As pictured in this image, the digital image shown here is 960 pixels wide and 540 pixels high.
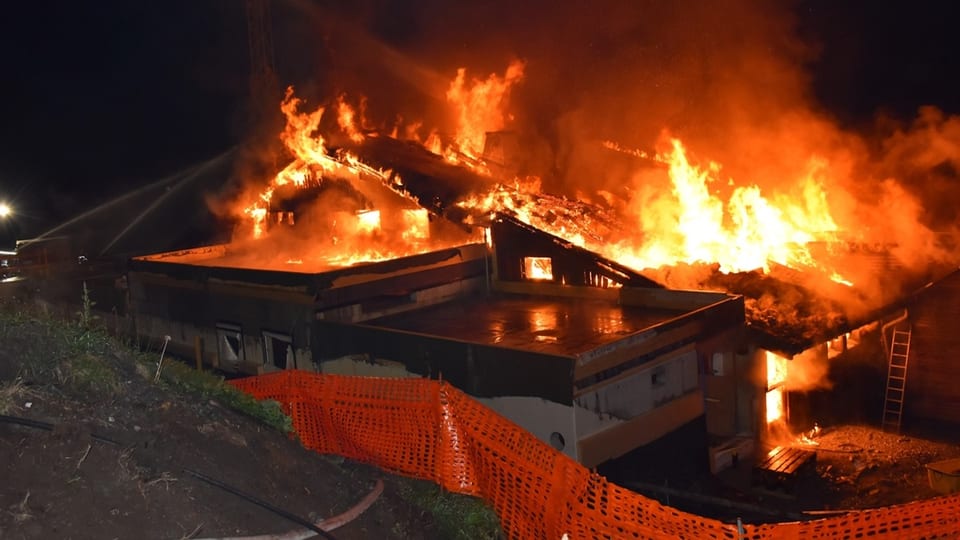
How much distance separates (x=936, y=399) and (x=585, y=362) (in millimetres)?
10664

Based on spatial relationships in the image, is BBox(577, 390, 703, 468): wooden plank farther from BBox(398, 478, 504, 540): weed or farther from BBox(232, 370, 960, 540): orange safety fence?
BBox(398, 478, 504, 540): weed

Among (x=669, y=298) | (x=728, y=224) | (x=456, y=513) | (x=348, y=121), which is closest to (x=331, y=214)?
(x=348, y=121)

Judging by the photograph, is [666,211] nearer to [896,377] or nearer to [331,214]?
[896,377]

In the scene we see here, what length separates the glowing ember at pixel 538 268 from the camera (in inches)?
736

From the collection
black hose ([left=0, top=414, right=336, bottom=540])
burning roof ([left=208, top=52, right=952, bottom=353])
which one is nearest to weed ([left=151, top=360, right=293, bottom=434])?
black hose ([left=0, top=414, right=336, bottom=540])

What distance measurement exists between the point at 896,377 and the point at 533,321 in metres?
9.00

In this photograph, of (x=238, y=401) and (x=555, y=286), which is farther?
(x=555, y=286)

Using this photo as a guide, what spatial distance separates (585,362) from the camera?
11.9 m

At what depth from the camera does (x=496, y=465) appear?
255 inches

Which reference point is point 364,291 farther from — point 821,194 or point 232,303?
point 821,194

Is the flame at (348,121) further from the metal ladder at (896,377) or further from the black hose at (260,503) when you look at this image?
the black hose at (260,503)

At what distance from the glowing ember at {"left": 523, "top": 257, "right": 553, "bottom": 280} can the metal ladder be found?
813 cm

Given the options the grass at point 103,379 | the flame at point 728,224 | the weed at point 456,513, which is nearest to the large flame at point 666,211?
the flame at point 728,224

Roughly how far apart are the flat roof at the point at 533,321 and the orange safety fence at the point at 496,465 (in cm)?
508
